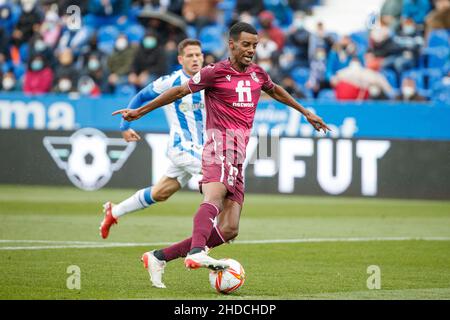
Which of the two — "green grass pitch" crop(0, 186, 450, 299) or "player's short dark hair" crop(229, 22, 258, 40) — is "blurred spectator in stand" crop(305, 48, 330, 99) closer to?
"green grass pitch" crop(0, 186, 450, 299)

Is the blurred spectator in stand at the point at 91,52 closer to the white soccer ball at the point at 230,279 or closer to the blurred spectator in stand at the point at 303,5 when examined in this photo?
the blurred spectator in stand at the point at 303,5

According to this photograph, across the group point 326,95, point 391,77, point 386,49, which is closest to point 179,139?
point 326,95

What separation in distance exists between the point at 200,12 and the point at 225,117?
1600 cm

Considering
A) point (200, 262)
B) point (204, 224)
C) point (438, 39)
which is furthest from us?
point (438, 39)

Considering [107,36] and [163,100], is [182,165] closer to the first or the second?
[163,100]

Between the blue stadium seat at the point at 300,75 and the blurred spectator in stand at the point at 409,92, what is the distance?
2376 millimetres

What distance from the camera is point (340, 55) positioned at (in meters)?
21.4

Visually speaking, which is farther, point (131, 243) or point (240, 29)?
point (131, 243)

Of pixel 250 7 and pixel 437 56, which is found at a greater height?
pixel 250 7

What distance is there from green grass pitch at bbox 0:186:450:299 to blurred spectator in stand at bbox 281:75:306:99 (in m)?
2.79

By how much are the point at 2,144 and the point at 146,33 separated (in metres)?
4.60

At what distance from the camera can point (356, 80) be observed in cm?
2061

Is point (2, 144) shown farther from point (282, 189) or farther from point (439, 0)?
point (439, 0)

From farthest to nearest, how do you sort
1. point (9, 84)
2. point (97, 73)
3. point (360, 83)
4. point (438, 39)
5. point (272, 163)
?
1. point (9, 84)
2. point (97, 73)
3. point (438, 39)
4. point (360, 83)
5. point (272, 163)
